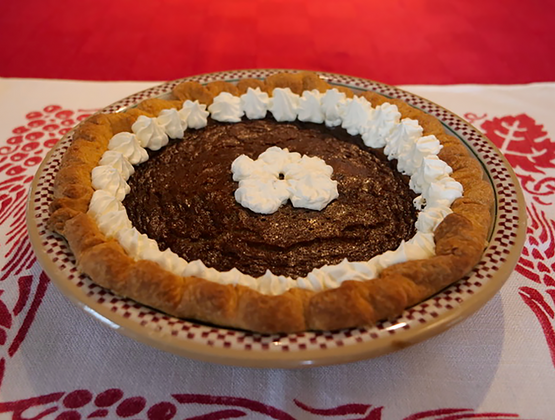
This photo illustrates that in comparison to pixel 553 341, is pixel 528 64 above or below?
above

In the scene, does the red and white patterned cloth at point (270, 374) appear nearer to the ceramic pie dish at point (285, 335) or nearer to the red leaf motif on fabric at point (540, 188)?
the ceramic pie dish at point (285, 335)

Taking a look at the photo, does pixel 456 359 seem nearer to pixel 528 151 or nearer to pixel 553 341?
pixel 553 341

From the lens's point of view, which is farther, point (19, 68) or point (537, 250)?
point (19, 68)

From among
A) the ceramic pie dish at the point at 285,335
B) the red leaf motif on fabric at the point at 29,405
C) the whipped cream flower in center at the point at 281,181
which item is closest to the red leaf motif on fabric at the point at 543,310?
the ceramic pie dish at the point at 285,335

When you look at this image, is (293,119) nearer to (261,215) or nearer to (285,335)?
(261,215)

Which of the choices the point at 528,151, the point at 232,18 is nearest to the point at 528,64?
the point at 528,151

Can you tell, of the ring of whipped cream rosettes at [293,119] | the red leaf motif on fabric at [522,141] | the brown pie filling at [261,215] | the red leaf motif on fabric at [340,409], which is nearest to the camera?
the red leaf motif on fabric at [340,409]
